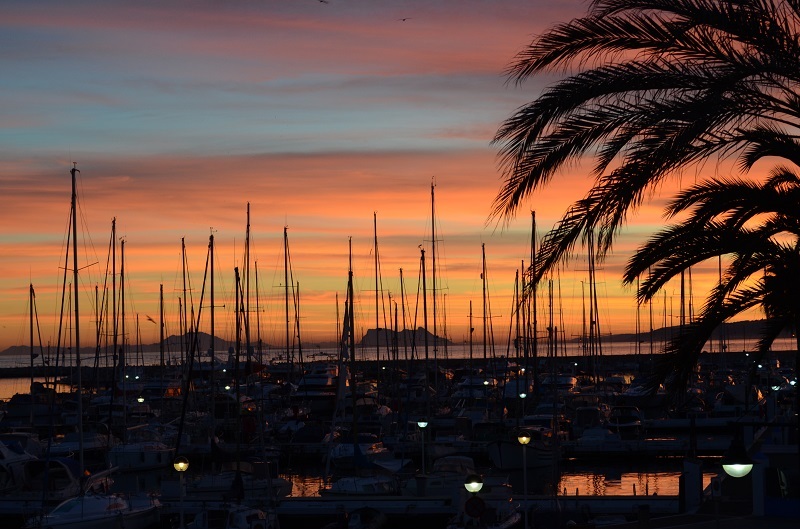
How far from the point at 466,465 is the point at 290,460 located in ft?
42.8

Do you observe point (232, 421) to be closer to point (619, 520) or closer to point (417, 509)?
point (417, 509)

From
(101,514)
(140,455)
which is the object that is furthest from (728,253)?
(140,455)

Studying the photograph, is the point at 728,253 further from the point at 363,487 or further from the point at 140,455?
the point at 140,455

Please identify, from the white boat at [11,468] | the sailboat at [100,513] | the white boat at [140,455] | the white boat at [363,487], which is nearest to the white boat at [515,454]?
the white boat at [363,487]

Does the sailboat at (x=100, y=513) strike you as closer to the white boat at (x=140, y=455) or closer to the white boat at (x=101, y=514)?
the white boat at (x=101, y=514)

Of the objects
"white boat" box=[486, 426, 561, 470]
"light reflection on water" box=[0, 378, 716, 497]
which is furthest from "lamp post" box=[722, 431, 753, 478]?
"white boat" box=[486, 426, 561, 470]

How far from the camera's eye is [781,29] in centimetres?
1030

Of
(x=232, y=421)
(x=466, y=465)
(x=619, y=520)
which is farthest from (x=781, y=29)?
(x=232, y=421)

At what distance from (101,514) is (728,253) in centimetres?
2008

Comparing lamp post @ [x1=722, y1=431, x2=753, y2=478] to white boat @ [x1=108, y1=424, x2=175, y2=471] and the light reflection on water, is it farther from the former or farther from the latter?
white boat @ [x1=108, y1=424, x2=175, y2=471]

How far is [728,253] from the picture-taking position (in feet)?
38.5

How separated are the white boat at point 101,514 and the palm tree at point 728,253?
18444 millimetres

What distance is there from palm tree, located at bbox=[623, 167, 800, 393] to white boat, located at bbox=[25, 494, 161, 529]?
60.5ft

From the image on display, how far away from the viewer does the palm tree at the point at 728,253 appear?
11453mm
